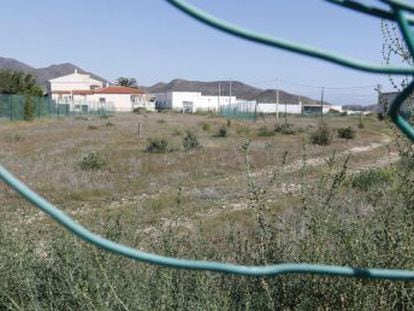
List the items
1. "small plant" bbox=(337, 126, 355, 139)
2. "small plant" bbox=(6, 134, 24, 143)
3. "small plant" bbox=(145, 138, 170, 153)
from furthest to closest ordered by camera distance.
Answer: "small plant" bbox=(337, 126, 355, 139)
"small plant" bbox=(6, 134, 24, 143)
"small plant" bbox=(145, 138, 170, 153)

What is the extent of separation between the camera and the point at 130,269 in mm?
3330

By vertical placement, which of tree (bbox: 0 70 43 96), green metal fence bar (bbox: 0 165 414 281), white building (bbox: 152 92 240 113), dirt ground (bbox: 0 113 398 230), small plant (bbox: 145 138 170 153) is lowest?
dirt ground (bbox: 0 113 398 230)

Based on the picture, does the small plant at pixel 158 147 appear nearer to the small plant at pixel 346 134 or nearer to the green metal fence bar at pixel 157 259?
the small plant at pixel 346 134

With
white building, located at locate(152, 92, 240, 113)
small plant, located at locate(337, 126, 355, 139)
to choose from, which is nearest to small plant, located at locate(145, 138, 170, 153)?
small plant, located at locate(337, 126, 355, 139)

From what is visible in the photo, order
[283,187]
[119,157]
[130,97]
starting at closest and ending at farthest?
[283,187] → [119,157] → [130,97]

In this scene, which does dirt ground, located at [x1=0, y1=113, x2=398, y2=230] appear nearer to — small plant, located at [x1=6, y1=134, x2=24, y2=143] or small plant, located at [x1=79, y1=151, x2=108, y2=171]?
small plant, located at [x1=79, y1=151, x2=108, y2=171]

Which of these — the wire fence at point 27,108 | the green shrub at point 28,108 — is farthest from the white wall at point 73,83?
the green shrub at point 28,108

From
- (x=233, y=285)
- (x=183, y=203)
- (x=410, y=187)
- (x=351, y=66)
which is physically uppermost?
(x=351, y=66)

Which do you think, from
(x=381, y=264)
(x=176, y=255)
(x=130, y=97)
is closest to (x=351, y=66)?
(x=381, y=264)

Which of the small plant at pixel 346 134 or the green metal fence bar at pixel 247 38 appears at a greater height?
the green metal fence bar at pixel 247 38

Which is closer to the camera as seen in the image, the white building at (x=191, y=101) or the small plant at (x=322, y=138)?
the small plant at (x=322, y=138)

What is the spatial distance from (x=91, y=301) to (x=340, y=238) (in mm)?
1211

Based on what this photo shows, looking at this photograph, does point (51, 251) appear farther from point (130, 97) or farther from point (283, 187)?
point (130, 97)

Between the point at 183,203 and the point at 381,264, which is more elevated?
the point at 381,264
